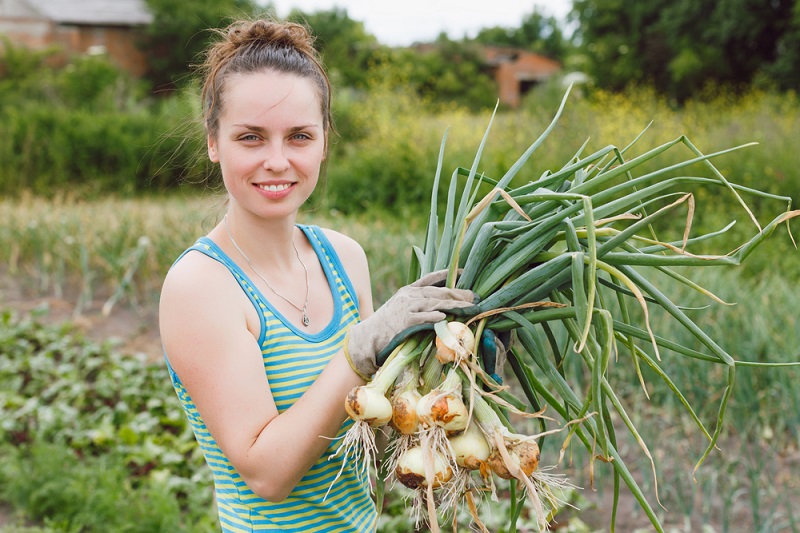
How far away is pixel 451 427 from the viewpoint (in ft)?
3.46

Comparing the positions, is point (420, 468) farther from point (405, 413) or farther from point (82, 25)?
point (82, 25)

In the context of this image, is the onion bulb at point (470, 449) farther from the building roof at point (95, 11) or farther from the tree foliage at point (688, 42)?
the building roof at point (95, 11)

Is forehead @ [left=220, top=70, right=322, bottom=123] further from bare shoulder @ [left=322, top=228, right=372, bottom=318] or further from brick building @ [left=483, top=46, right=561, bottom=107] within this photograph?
brick building @ [left=483, top=46, right=561, bottom=107]

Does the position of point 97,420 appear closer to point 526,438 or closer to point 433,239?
point 433,239

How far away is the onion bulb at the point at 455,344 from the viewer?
1.09m

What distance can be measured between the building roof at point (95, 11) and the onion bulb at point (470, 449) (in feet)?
78.4

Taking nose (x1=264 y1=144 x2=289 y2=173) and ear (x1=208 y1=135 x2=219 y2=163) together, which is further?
ear (x1=208 y1=135 x2=219 y2=163)

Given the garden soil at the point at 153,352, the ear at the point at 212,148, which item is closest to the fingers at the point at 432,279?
the ear at the point at 212,148

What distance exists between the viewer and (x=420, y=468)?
106 cm

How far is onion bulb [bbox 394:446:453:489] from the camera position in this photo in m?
1.06

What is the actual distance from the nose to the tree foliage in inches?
531

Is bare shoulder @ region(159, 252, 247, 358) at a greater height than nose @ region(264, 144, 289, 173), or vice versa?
nose @ region(264, 144, 289, 173)

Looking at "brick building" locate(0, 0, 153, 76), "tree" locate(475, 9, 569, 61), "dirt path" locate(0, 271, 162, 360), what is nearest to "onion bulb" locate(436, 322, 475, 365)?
"dirt path" locate(0, 271, 162, 360)

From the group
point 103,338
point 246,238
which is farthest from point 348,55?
point 246,238
